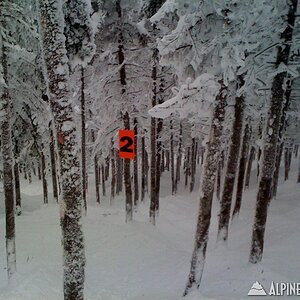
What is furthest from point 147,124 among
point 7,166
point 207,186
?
point 207,186

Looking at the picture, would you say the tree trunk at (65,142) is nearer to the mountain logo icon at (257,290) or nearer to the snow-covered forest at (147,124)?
the snow-covered forest at (147,124)

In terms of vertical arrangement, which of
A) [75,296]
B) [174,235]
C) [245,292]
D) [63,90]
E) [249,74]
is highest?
[249,74]

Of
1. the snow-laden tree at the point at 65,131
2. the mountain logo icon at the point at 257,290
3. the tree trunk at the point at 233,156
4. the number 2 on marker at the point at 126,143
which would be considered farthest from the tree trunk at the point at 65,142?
the tree trunk at the point at 233,156

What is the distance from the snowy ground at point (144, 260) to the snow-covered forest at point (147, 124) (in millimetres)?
59

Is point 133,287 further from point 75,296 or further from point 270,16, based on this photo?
point 270,16

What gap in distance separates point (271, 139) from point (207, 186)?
2460 mm

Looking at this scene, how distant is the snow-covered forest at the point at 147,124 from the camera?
586 centimetres

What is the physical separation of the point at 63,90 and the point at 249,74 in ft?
17.8

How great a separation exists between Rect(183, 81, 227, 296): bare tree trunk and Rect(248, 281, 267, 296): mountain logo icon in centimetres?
130

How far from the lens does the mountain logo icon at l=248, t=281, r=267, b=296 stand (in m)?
7.62

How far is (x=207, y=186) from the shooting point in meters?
7.79

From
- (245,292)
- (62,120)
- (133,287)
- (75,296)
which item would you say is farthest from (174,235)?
(62,120)

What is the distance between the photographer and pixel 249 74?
877 cm

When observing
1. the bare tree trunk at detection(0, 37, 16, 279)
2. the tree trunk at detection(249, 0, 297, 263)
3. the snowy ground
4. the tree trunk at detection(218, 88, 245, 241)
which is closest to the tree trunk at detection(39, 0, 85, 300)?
the snowy ground
